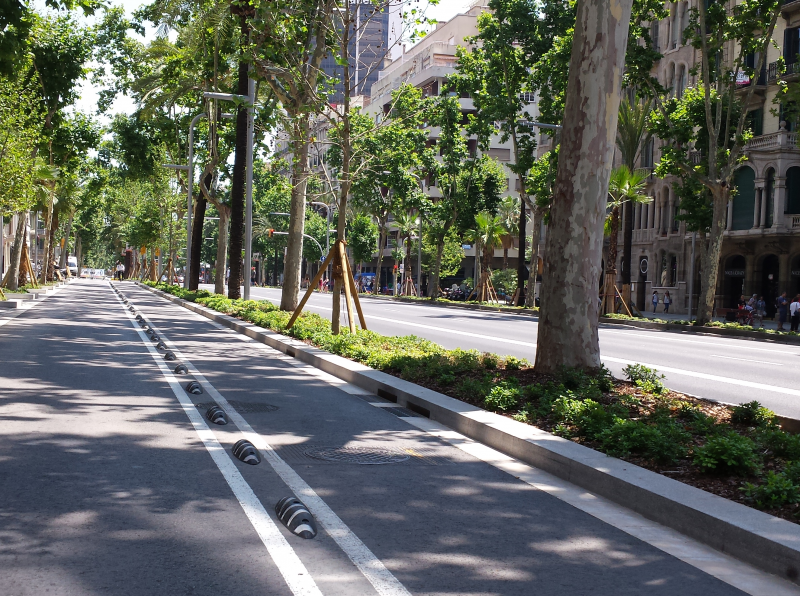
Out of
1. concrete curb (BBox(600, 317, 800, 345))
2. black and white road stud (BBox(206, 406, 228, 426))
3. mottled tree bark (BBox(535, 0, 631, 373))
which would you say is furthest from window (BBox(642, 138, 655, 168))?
black and white road stud (BBox(206, 406, 228, 426))

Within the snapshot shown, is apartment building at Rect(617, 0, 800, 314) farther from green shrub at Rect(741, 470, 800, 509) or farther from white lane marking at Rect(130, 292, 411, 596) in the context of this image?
green shrub at Rect(741, 470, 800, 509)

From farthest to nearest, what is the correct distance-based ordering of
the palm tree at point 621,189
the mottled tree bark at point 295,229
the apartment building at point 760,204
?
the apartment building at point 760,204 < the palm tree at point 621,189 < the mottled tree bark at point 295,229

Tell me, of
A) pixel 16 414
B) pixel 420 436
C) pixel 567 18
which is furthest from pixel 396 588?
pixel 567 18

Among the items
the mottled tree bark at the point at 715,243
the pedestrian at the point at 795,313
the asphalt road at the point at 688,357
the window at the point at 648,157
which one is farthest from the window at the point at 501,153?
the asphalt road at the point at 688,357

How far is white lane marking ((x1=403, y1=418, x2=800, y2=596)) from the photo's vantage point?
15.2 ft

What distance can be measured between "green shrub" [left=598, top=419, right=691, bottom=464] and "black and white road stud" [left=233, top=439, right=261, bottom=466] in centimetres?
274

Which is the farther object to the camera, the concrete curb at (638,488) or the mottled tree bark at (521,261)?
the mottled tree bark at (521,261)

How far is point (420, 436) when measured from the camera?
28.2 feet

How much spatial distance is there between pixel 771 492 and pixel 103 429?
18.4ft

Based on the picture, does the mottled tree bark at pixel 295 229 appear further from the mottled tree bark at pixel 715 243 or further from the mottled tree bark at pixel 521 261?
the mottled tree bark at pixel 521 261

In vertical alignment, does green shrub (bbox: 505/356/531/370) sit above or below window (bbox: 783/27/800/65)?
below

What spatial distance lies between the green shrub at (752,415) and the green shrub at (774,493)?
2.68 metres

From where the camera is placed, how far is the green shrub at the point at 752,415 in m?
8.19

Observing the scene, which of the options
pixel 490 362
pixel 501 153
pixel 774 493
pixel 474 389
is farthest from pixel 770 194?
pixel 501 153
